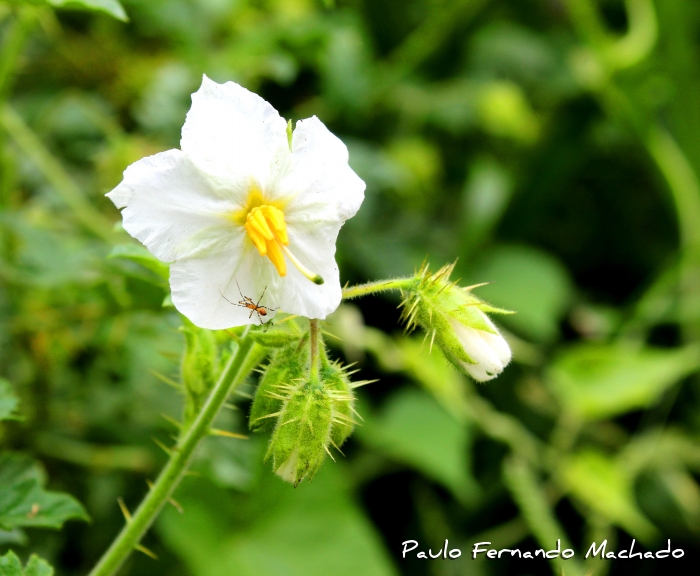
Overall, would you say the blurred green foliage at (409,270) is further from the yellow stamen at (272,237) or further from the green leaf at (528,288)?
the yellow stamen at (272,237)

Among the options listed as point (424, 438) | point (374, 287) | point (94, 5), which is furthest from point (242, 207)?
point (424, 438)

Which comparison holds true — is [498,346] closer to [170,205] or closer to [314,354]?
[314,354]

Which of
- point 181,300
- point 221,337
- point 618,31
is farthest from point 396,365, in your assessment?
point 618,31

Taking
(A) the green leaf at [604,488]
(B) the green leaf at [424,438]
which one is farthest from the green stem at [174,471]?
(A) the green leaf at [604,488]

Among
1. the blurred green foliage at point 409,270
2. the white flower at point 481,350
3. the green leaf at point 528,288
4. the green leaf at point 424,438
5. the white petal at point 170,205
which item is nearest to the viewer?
the white petal at point 170,205

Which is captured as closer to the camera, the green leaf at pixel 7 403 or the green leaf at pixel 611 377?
the green leaf at pixel 7 403

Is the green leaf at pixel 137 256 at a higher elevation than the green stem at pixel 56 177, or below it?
below
